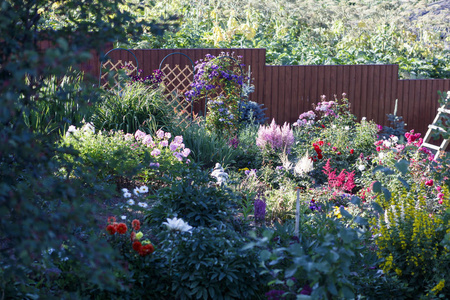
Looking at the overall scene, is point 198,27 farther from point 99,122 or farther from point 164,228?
point 164,228

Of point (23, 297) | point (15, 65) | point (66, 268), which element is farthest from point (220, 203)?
point (15, 65)

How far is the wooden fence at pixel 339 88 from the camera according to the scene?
9680 millimetres

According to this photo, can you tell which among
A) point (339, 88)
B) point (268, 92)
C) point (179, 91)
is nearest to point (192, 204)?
point (179, 91)

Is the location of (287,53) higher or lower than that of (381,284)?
higher

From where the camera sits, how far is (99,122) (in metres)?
6.50

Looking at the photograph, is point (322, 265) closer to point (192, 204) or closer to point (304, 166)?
point (192, 204)

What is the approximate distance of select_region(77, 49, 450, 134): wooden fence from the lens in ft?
31.8

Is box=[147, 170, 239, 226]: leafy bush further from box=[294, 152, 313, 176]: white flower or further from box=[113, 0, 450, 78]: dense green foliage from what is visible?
box=[113, 0, 450, 78]: dense green foliage

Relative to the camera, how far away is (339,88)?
1008cm

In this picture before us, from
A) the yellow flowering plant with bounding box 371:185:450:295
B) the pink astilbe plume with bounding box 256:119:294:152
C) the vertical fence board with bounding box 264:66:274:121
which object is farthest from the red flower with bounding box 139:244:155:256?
the vertical fence board with bounding box 264:66:274:121

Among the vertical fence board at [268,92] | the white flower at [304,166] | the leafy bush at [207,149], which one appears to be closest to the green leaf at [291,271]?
the white flower at [304,166]

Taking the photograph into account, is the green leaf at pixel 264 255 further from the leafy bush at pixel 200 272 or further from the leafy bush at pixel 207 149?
the leafy bush at pixel 207 149

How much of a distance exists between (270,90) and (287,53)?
2309 mm

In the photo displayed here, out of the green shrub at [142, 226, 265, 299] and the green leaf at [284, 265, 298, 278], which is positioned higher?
the green leaf at [284, 265, 298, 278]
